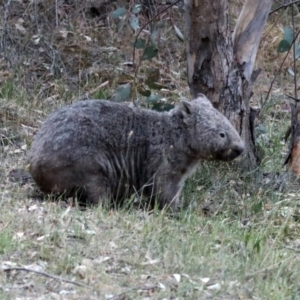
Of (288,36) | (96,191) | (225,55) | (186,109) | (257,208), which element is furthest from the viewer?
(288,36)

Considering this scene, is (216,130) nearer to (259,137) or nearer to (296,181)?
(296,181)

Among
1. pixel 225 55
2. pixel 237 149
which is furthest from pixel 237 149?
pixel 225 55

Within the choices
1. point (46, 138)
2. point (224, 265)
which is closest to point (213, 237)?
point (224, 265)

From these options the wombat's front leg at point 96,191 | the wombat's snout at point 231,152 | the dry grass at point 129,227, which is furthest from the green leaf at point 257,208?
the wombat's front leg at point 96,191

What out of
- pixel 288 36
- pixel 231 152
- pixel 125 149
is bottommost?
pixel 125 149

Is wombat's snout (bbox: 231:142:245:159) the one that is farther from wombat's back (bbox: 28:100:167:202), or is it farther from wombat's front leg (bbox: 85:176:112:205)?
wombat's front leg (bbox: 85:176:112:205)

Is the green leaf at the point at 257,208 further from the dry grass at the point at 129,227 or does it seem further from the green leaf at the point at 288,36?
the green leaf at the point at 288,36

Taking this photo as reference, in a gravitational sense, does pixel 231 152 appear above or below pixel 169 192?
above

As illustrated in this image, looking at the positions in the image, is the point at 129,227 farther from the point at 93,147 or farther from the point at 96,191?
the point at 93,147

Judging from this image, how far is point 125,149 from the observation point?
309 inches

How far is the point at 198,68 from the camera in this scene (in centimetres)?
884

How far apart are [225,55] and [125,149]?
1.63m

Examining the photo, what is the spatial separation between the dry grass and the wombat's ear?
796 millimetres

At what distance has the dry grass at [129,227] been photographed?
5.38 meters
